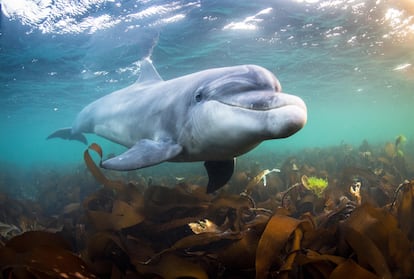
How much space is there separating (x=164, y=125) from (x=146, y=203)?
1131 mm

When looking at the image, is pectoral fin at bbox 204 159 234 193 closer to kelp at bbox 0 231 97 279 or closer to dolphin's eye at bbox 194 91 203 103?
dolphin's eye at bbox 194 91 203 103

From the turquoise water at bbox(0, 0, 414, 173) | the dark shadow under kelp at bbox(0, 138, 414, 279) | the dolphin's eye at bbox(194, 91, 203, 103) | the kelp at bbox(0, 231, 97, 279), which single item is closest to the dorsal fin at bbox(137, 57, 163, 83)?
the dark shadow under kelp at bbox(0, 138, 414, 279)

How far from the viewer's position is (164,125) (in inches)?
168

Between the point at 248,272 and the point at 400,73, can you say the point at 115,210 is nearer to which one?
the point at 248,272

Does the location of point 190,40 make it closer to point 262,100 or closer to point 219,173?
point 219,173

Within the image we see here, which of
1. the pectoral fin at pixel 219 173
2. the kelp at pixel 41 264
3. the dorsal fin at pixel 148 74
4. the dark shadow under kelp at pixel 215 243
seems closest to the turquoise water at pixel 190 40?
the dorsal fin at pixel 148 74

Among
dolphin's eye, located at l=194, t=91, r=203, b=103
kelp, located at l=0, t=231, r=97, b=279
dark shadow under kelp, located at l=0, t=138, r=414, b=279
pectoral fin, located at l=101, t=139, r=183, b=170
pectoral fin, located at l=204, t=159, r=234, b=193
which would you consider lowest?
pectoral fin, located at l=204, t=159, r=234, b=193

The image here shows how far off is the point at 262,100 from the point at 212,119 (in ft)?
2.47

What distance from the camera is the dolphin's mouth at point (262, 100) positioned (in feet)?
8.03

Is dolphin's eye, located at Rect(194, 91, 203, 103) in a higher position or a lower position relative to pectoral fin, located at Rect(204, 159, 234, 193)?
higher

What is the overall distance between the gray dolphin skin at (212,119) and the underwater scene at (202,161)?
0.02 m

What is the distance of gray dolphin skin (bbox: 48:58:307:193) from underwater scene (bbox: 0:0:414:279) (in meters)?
0.02

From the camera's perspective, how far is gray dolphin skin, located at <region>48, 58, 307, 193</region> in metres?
2.51

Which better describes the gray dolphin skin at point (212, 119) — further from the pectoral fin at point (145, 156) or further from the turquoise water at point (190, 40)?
the turquoise water at point (190, 40)
